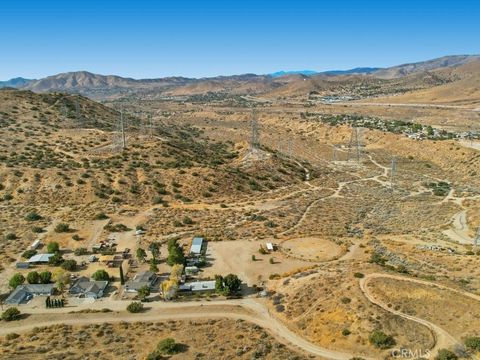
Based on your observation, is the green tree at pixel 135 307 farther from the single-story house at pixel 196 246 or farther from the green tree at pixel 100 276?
the single-story house at pixel 196 246

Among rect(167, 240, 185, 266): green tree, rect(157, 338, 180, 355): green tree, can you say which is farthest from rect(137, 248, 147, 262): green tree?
rect(157, 338, 180, 355): green tree

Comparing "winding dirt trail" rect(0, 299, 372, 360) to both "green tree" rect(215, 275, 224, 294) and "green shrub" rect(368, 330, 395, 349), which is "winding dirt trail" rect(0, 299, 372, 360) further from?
"green shrub" rect(368, 330, 395, 349)

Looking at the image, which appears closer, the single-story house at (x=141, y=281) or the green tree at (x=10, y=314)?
the green tree at (x=10, y=314)

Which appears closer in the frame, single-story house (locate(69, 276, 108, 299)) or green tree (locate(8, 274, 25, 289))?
single-story house (locate(69, 276, 108, 299))

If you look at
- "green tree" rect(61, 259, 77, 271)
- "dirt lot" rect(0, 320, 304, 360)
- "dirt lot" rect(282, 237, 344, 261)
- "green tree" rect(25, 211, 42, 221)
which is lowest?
"dirt lot" rect(0, 320, 304, 360)

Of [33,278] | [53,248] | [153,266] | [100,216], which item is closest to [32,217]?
[100,216]

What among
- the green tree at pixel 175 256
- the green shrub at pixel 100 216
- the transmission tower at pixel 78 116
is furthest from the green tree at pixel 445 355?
the transmission tower at pixel 78 116
